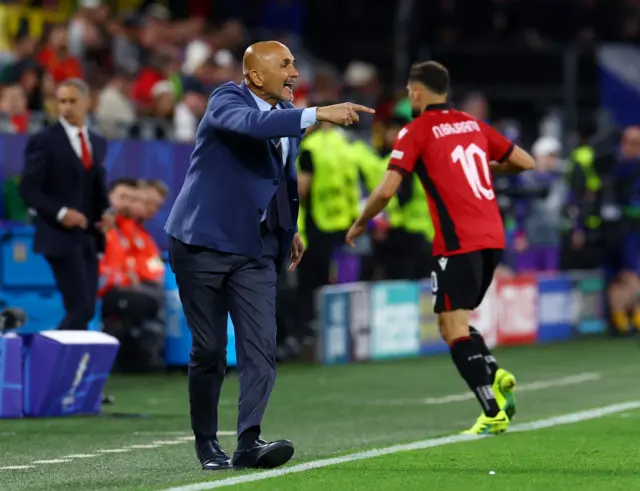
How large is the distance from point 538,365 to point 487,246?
20.2 feet

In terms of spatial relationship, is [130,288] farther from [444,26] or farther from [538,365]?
[444,26]

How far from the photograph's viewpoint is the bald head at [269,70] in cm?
754

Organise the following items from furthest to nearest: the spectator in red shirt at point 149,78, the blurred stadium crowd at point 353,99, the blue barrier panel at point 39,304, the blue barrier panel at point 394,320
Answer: the spectator in red shirt at point 149,78 < the blue barrier panel at point 394,320 < the blurred stadium crowd at point 353,99 < the blue barrier panel at point 39,304

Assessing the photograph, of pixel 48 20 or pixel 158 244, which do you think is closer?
pixel 158 244

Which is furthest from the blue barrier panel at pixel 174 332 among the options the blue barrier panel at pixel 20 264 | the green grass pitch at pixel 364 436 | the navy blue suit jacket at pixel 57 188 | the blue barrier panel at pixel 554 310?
the blue barrier panel at pixel 554 310

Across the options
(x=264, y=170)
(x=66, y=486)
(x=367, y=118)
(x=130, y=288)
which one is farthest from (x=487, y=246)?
(x=367, y=118)

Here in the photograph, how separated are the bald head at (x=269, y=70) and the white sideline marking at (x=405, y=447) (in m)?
1.61

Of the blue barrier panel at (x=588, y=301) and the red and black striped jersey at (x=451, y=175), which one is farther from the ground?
the red and black striped jersey at (x=451, y=175)

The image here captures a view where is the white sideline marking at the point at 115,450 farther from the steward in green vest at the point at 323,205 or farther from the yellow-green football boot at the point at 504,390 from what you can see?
the steward in green vest at the point at 323,205

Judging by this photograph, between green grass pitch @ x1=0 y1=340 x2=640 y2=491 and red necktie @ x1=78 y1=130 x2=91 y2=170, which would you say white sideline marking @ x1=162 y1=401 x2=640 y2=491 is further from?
red necktie @ x1=78 y1=130 x2=91 y2=170

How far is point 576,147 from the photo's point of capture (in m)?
22.5

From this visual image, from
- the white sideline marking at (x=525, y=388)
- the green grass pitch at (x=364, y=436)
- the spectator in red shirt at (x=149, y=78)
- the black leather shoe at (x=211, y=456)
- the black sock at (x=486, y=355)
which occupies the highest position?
the spectator in red shirt at (x=149, y=78)

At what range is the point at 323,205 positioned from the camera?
51.5 ft

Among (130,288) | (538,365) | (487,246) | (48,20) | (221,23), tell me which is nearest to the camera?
(487,246)
